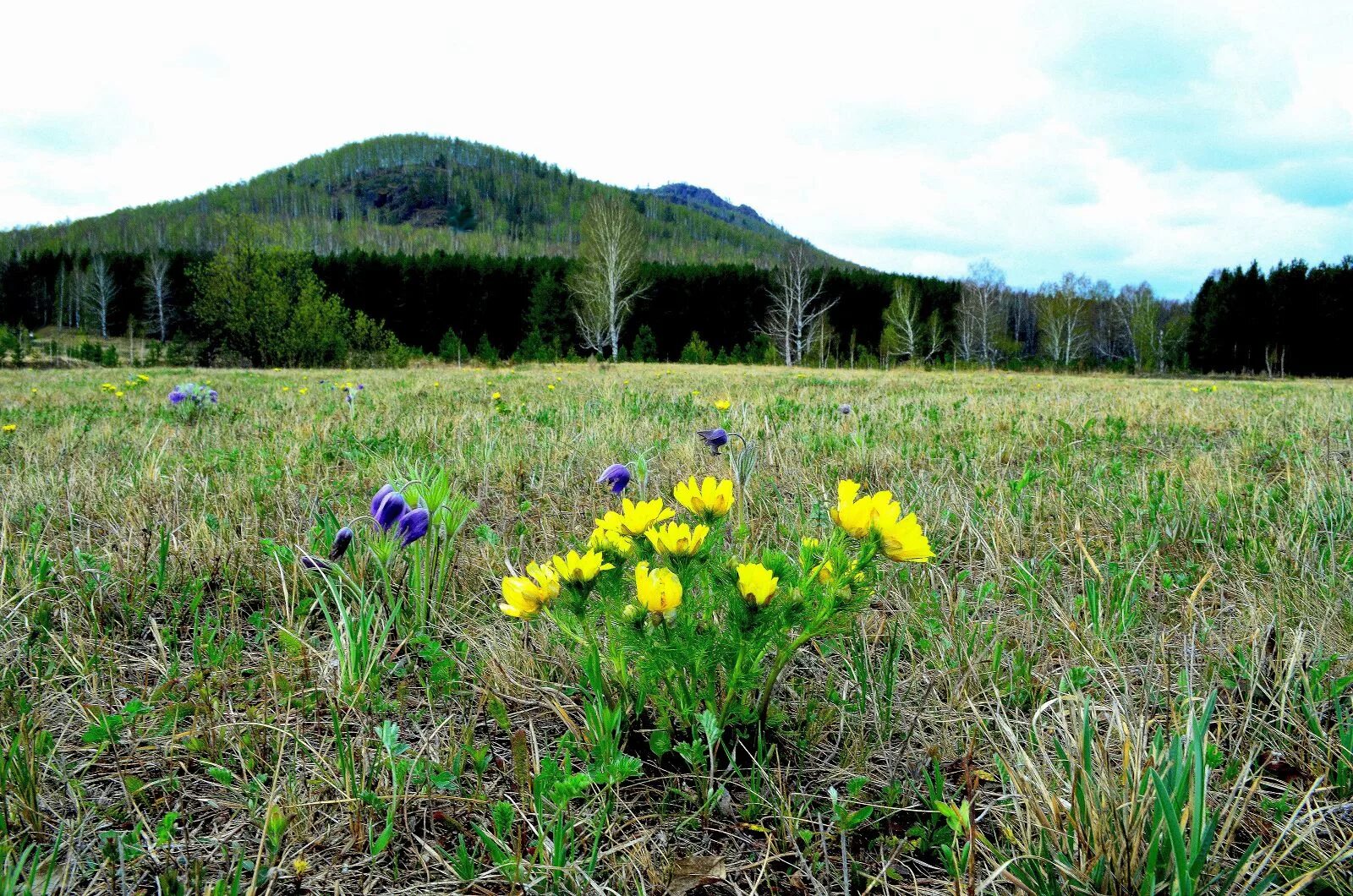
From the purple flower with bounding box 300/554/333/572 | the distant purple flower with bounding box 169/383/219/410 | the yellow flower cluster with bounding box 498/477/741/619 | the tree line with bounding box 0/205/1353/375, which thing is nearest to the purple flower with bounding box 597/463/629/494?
the yellow flower cluster with bounding box 498/477/741/619

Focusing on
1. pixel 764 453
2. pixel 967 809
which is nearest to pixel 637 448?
pixel 764 453

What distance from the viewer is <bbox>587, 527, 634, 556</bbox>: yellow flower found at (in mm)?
1242

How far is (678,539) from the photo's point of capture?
3.87 feet

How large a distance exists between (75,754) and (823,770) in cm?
138

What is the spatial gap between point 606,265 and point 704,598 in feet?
117

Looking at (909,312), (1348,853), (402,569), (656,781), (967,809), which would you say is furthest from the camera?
(909,312)

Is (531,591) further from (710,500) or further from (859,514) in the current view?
(859,514)

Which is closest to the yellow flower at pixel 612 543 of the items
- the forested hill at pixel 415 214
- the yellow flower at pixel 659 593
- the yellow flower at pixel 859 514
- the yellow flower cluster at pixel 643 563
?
the yellow flower cluster at pixel 643 563

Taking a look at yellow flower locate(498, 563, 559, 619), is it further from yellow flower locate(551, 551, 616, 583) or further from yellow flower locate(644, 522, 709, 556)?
yellow flower locate(644, 522, 709, 556)

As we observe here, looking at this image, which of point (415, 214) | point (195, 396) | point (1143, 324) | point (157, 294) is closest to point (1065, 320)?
point (1143, 324)

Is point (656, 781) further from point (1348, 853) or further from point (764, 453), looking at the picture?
point (764, 453)

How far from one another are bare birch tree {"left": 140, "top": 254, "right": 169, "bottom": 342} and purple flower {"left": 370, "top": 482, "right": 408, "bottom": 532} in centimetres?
6550

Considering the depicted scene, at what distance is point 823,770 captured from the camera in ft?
4.13

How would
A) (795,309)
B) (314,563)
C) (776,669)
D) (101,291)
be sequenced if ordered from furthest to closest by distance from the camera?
(101,291) → (795,309) → (314,563) → (776,669)
